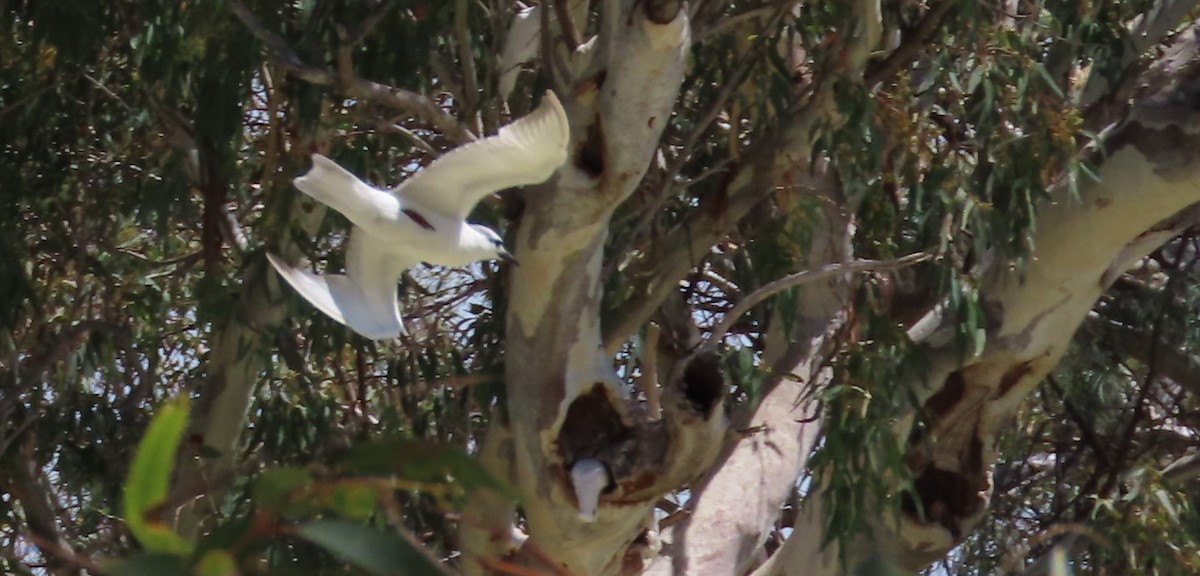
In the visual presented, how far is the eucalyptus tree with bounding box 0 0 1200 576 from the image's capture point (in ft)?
10.9

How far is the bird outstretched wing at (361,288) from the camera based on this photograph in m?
3.36

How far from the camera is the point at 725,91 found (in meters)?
3.57

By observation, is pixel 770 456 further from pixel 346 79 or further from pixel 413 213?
pixel 346 79

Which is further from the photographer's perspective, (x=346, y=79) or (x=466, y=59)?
(x=466, y=59)

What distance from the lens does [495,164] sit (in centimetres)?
306

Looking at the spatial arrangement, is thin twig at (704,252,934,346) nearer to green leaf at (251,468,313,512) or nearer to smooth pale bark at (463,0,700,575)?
smooth pale bark at (463,0,700,575)

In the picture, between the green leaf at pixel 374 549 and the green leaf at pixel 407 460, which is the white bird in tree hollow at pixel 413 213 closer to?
the green leaf at pixel 407 460

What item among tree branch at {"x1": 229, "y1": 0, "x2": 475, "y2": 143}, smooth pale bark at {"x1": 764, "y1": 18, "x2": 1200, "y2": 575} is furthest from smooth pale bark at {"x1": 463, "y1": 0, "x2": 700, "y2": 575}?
smooth pale bark at {"x1": 764, "y1": 18, "x2": 1200, "y2": 575}

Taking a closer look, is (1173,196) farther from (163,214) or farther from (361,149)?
(163,214)

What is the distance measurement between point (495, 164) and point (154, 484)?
222 centimetres

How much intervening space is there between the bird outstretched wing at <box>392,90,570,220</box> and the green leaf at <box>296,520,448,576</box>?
194 centimetres

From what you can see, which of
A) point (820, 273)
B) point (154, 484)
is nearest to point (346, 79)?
→ point (820, 273)

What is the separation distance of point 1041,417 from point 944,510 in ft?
5.06

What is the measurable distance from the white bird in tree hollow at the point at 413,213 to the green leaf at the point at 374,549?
6.43 feet
